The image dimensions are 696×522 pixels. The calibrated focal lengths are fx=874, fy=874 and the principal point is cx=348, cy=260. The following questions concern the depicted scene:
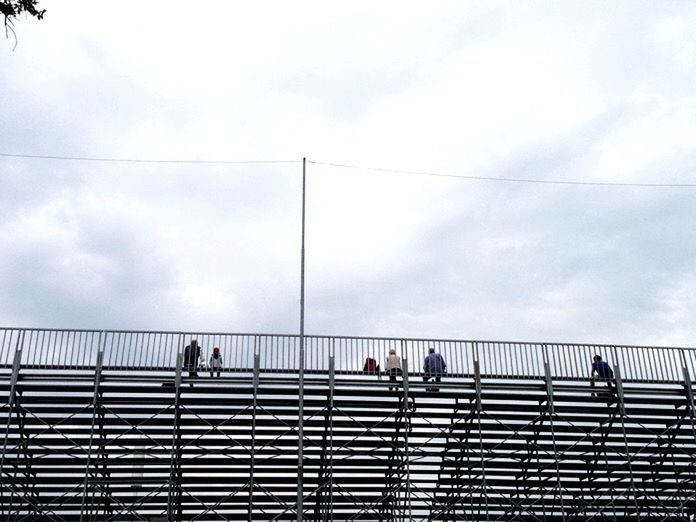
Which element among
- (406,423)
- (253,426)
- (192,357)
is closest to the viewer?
(253,426)

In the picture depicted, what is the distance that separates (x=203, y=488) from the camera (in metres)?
21.6

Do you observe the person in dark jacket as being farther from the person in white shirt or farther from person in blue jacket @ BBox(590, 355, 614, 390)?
person in blue jacket @ BBox(590, 355, 614, 390)

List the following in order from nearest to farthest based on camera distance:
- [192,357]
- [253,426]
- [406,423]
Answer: [253,426] → [406,423] → [192,357]

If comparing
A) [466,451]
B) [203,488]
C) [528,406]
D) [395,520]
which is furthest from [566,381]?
[203,488]

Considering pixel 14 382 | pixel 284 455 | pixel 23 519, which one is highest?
pixel 14 382

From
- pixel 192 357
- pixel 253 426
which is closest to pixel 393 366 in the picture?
pixel 253 426

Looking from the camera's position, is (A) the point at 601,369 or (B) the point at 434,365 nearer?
(B) the point at 434,365

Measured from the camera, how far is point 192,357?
22.0 m

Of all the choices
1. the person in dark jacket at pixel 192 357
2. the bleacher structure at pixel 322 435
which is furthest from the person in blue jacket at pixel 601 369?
the person in dark jacket at pixel 192 357

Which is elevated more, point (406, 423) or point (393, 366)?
point (393, 366)

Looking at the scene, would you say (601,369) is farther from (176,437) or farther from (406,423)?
(176,437)

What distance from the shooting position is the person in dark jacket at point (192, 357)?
21688mm

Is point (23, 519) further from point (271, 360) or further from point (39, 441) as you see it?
point (271, 360)

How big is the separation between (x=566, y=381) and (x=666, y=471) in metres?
3.88
